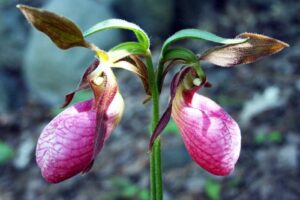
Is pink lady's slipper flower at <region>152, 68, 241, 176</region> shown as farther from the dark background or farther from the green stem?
the dark background

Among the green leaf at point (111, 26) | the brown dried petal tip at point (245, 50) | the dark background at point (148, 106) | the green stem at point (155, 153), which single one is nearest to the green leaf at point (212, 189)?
the dark background at point (148, 106)

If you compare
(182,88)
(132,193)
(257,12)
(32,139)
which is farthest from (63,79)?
(182,88)

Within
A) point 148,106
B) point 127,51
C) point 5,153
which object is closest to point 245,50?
point 127,51

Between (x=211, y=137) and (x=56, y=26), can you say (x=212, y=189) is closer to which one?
(x=211, y=137)

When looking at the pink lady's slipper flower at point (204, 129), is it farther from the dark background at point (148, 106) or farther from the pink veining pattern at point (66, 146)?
the dark background at point (148, 106)

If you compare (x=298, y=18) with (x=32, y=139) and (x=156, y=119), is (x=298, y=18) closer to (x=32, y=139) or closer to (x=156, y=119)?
(x=32, y=139)

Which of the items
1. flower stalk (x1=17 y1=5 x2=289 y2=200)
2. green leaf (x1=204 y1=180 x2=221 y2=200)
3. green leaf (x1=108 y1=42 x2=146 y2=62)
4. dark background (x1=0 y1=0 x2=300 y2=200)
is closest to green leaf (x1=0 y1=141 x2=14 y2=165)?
dark background (x1=0 y1=0 x2=300 y2=200)

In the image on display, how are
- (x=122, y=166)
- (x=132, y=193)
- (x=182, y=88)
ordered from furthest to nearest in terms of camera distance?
(x=122, y=166) → (x=132, y=193) → (x=182, y=88)
